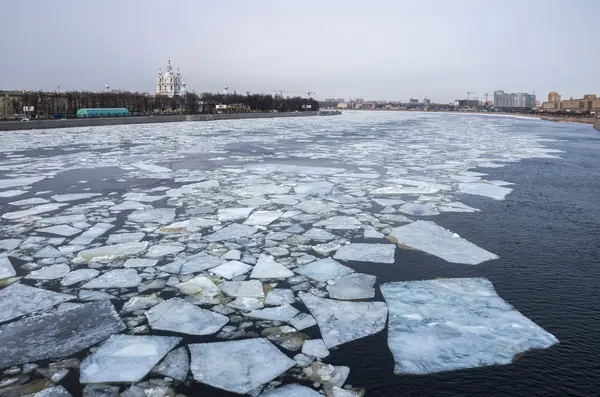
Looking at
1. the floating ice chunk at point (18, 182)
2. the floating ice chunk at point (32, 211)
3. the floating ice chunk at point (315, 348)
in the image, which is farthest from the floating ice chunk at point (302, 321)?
the floating ice chunk at point (18, 182)

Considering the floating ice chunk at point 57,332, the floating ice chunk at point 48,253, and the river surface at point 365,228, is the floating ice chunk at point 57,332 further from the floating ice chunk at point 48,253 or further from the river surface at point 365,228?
the floating ice chunk at point 48,253

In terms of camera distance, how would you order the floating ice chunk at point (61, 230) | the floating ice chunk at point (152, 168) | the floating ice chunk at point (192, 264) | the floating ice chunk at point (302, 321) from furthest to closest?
1. the floating ice chunk at point (152, 168)
2. the floating ice chunk at point (61, 230)
3. the floating ice chunk at point (192, 264)
4. the floating ice chunk at point (302, 321)

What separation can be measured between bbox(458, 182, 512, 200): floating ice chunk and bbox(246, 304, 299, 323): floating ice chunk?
18.7 feet

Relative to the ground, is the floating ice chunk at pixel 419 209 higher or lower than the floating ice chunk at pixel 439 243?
higher

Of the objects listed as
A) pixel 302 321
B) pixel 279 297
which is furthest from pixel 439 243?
pixel 302 321

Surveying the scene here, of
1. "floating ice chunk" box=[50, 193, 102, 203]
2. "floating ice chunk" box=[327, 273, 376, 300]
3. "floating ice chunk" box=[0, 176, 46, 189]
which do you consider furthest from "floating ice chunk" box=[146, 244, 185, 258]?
"floating ice chunk" box=[0, 176, 46, 189]

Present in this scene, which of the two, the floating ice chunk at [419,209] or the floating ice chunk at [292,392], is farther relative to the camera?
the floating ice chunk at [419,209]

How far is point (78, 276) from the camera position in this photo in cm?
422

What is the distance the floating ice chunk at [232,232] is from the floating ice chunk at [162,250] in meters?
0.44

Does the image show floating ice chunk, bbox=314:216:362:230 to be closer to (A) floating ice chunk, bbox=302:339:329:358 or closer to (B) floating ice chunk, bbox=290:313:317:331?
(B) floating ice chunk, bbox=290:313:317:331

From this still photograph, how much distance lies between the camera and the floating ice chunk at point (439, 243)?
486cm

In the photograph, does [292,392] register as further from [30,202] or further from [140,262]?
[30,202]

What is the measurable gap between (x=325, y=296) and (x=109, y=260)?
2.38 metres

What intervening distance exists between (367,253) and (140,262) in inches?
96.9
